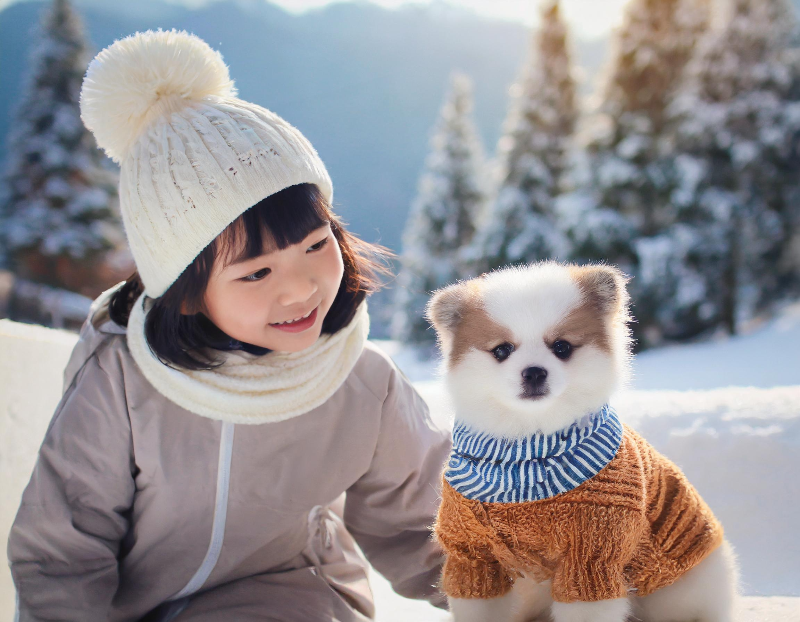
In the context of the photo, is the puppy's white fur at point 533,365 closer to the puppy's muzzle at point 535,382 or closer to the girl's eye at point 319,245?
the puppy's muzzle at point 535,382

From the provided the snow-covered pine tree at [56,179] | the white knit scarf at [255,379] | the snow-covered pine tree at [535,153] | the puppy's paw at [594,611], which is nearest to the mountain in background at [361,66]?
the snow-covered pine tree at [56,179]

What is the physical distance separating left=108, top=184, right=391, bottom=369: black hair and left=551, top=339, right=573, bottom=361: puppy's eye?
0.59 m

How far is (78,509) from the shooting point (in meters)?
1.32

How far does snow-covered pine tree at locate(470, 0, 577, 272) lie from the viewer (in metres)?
8.17

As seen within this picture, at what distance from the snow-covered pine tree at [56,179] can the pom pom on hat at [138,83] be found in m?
6.82

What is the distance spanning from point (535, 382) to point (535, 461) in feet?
0.55

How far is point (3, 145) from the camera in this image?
8.01 metres

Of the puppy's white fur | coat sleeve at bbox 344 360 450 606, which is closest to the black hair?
coat sleeve at bbox 344 360 450 606

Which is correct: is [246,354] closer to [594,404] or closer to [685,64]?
[594,404]

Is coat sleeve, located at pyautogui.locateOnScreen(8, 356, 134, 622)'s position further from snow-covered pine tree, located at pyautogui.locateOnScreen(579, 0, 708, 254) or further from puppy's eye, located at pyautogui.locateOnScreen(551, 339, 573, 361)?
snow-covered pine tree, located at pyautogui.locateOnScreen(579, 0, 708, 254)

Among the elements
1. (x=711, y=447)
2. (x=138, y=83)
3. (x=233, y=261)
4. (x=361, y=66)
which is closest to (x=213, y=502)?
(x=233, y=261)

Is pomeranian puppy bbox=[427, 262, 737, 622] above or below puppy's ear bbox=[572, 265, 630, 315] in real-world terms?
below

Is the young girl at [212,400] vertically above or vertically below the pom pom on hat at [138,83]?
below

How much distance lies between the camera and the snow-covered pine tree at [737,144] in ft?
22.7
